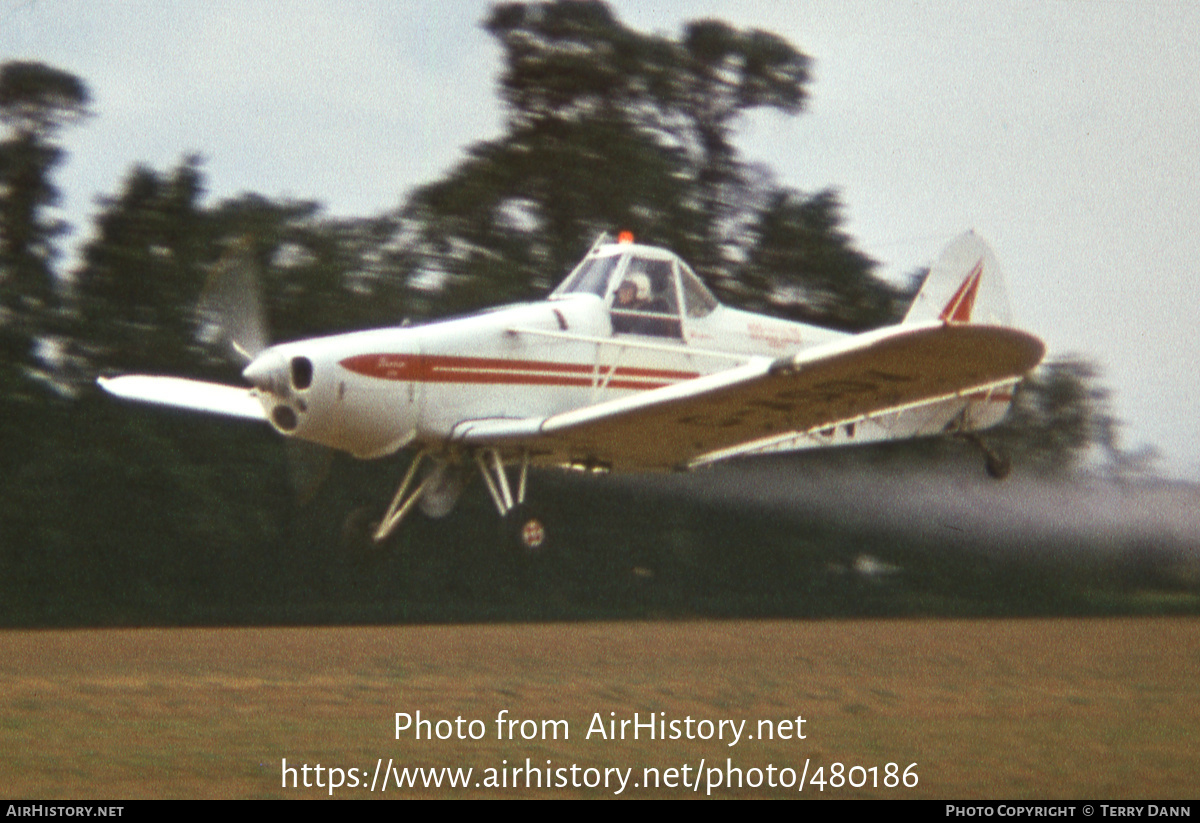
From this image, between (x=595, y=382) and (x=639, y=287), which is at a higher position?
(x=639, y=287)

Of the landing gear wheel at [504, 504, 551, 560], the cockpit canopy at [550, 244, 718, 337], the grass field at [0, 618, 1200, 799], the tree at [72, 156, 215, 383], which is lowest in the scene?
the grass field at [0, 618, 1200, 799]

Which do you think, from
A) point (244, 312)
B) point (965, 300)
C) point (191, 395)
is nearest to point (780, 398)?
point (244, 312)

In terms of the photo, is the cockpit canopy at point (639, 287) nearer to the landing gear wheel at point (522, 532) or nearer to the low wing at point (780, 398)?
the low wing at point (780, 398)

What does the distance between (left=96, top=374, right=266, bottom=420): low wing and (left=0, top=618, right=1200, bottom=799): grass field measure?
87.6 inches

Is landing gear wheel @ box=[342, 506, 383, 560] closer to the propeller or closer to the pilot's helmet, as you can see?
the propeller

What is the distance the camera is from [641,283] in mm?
13047

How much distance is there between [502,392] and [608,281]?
1507mm

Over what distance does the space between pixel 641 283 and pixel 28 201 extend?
584 inches

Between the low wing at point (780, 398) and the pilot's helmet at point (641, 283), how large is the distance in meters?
1.29

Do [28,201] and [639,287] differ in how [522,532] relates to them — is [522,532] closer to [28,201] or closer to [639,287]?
[639,287]

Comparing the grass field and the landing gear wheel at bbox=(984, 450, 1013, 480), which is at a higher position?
the landing gear wheel at bbox=(984, 450, 1013, 480)

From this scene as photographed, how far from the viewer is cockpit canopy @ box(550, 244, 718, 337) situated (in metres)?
12.9

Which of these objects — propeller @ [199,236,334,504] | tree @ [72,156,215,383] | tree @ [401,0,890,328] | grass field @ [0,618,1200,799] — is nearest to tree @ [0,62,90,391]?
tree @ [72,156,215,383]

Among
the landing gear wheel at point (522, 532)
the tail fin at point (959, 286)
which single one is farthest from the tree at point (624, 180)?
the landing gear wheel at point (522, 532)
